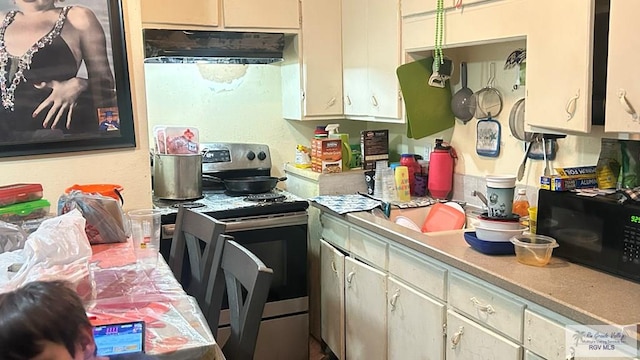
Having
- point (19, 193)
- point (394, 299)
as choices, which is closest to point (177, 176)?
point (19, 193)

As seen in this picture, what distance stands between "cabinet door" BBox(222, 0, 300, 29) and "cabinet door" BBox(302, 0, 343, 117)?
0.07 meters

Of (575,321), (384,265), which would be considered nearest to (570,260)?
(575,321)

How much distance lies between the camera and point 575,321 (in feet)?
5.28

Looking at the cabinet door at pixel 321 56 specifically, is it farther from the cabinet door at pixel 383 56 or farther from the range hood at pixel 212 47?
the cabinet door at pixel 383 56

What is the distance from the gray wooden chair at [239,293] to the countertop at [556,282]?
2.38 feet

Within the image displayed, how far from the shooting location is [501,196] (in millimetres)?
2197

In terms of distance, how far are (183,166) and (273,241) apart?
0.62 m

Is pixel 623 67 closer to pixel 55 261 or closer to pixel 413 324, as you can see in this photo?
pixel 413 324

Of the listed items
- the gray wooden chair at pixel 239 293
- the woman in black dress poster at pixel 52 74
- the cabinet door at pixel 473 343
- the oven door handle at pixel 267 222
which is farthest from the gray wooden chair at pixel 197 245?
the cabinet door at pixel 473 343

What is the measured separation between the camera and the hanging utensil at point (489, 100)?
2830 mm

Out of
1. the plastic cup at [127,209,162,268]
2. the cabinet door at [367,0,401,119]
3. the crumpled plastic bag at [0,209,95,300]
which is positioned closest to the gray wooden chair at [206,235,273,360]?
the plastic cup at [127,209,162,268]

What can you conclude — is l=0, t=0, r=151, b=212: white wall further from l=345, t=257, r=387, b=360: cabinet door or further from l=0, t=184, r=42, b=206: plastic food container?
l=345, t=257, r=387, b=360: cabinet door

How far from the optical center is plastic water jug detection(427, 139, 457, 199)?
312 centimetres

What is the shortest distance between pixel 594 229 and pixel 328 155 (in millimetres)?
1669
